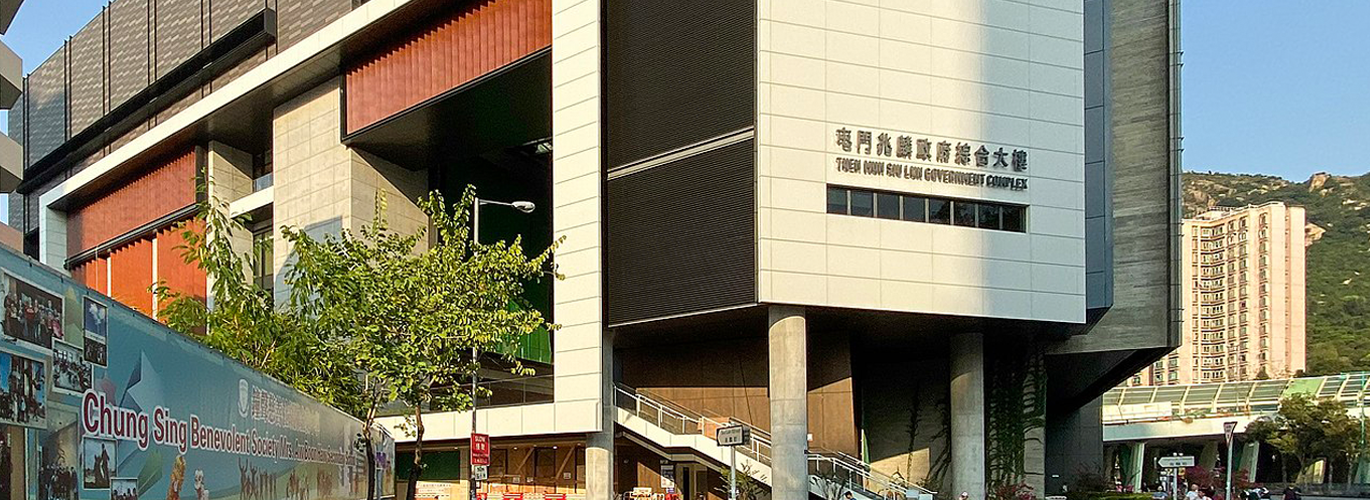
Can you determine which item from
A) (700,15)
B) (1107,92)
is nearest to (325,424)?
(700,15)

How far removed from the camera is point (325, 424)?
64.1ft

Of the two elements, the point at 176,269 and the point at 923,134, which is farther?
the point at 176,269

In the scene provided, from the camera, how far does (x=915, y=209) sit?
43.8 m

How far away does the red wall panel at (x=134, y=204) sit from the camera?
69.3m

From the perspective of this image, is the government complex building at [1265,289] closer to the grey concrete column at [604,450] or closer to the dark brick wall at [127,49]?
the dark brick wall at [127,49]

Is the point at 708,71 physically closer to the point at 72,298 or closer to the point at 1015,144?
the point at 1015,144

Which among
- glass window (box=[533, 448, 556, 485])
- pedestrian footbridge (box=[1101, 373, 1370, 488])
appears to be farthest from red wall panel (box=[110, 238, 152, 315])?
pedestrian footbridge (box=[1101, 373, 1370, 488])

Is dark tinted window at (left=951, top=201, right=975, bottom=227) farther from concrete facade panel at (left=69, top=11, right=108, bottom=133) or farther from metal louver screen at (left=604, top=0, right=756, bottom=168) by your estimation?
concrete facade panel at (left=69, top=11, right=108, bottom=133)

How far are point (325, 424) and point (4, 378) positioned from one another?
1303cm

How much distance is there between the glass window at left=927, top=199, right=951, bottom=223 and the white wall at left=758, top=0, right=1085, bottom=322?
1.10 ft

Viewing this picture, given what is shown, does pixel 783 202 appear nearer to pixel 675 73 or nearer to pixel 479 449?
pixel 675 73

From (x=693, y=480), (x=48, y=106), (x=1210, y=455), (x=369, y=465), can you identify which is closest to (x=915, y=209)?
(x=693, y=480)

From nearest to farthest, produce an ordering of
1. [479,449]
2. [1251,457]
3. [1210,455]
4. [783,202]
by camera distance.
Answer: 1. [479,449]
2. [783,202]
3. [1210,455]
4. [1251,457]

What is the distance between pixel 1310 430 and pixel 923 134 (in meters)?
70.4
